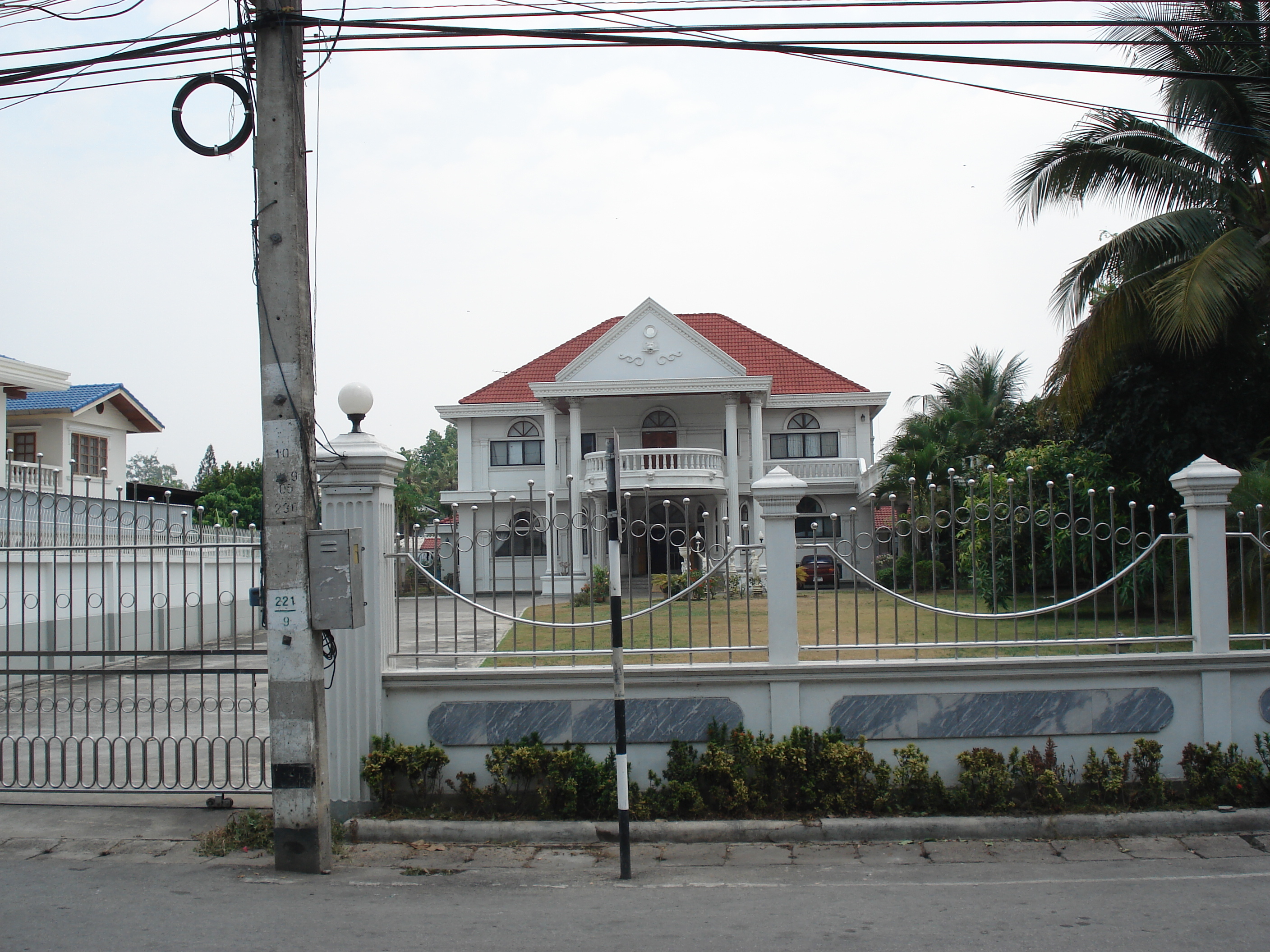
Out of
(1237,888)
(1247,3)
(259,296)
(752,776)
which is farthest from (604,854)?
(1247,3)

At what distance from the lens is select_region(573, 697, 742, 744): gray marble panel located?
6.50 meters

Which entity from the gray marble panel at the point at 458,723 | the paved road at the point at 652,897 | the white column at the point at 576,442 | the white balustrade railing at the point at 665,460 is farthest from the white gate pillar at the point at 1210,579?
the white balustrade railing at the point at 665,460

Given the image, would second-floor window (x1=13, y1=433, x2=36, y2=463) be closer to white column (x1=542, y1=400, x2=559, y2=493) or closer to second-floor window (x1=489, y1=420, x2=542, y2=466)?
second-floor window (x1=489, y1=420, x2=542, y2=466)

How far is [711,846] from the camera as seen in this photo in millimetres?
6059

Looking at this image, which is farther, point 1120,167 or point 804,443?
point 804,443

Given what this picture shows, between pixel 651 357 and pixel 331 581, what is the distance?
77.7 feet

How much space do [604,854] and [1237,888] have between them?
3.55 metres

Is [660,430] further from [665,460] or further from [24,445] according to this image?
[24,445]

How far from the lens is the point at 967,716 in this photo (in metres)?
6.52

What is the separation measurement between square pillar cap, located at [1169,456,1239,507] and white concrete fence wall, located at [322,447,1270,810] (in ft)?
3.58

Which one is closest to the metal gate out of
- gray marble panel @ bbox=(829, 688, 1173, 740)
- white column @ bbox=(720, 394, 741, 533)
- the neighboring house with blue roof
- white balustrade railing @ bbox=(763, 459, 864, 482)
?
gray marble panel @ bbox=(829, 688, 1173, 740)

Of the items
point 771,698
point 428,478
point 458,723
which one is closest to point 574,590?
point 458,723

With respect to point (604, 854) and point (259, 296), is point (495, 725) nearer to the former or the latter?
point (604, 854)

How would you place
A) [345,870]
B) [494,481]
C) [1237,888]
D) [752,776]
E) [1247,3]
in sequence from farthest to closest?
[494,481]
[1247,3]
[752,776]
[345,870]
[1237,888]
